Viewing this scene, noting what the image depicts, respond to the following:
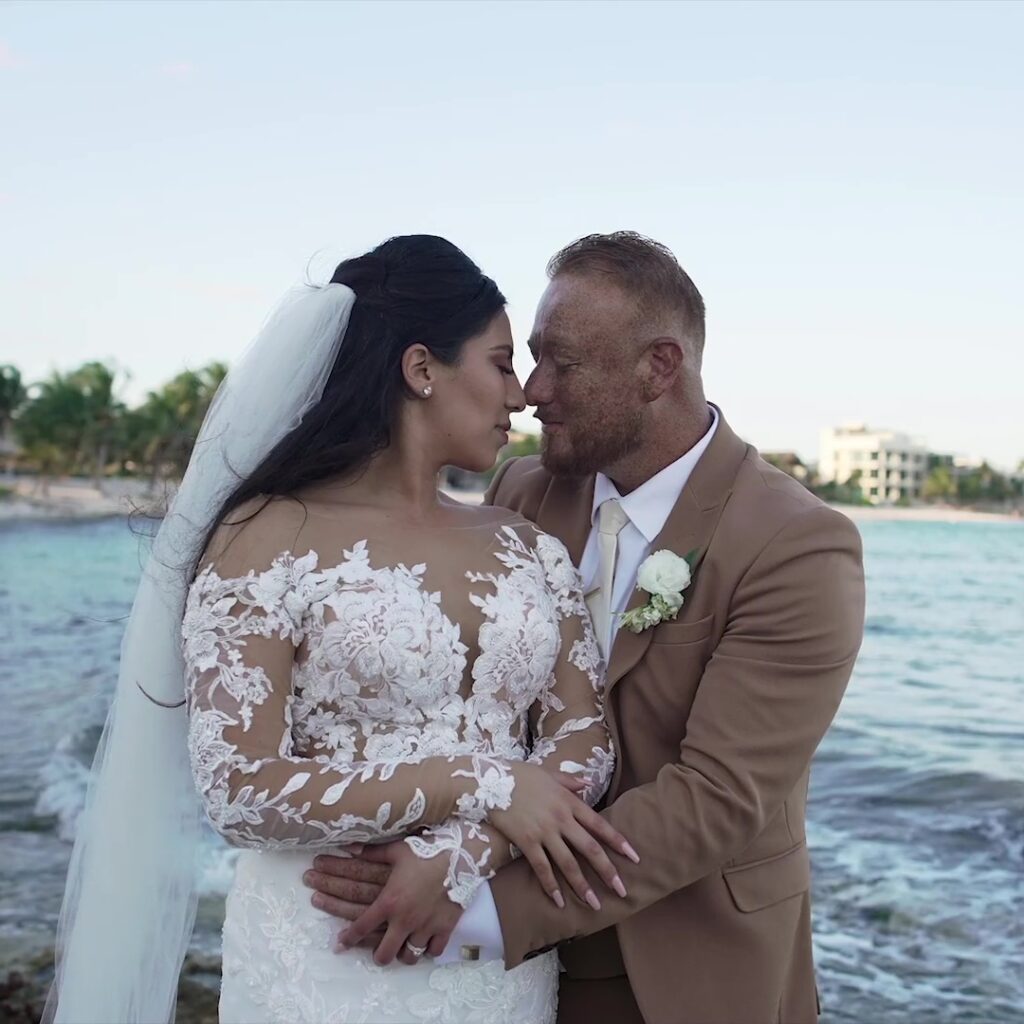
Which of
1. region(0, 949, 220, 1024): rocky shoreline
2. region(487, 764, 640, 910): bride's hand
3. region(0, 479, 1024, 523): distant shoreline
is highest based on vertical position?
region(487, 764, 640, 910): bride's hand

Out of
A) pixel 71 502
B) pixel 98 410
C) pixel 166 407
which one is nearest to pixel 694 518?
pixel 71 502

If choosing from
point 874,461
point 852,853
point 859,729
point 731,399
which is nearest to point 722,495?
point 852,853

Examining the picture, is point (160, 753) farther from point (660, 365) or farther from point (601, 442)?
point (660, 365)

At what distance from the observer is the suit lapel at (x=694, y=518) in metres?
2.98

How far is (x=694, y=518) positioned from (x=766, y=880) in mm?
895

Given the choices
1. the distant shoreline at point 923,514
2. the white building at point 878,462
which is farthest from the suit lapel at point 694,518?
the distant shoreline at point 923,514

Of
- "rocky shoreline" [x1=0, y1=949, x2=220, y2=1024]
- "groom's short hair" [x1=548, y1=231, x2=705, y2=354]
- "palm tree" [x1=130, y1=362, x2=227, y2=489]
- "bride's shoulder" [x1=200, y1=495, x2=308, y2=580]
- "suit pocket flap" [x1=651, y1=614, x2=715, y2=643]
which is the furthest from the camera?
"palm tree" [x1=130, y1=362, x2=227, y2=489]

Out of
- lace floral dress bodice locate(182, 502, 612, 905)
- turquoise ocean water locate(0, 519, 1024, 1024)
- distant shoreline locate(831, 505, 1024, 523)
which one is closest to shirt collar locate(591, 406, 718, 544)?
lace floral dress bodice locate(182, 502, 612, 905)

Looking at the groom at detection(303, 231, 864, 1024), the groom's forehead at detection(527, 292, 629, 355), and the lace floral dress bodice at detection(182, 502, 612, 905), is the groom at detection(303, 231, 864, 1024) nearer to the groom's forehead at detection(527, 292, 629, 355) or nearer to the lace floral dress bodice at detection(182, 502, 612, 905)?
the groom's forehead at detection(527, 292, 629, 355)

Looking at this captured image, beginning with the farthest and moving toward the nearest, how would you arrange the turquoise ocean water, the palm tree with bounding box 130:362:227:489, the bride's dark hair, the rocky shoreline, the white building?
1. the white building
2. the palm tree with bounding box 130:362:227:489
3. the turquoise ocean water
4. the rocky shoreline
5. the bride's dark hair

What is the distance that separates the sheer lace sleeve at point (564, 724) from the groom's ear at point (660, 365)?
0.56 metres

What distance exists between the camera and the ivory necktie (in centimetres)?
319

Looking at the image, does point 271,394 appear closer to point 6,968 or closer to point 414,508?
point 414,508

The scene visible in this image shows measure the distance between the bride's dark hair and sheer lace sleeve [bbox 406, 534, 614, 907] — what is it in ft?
1.78
